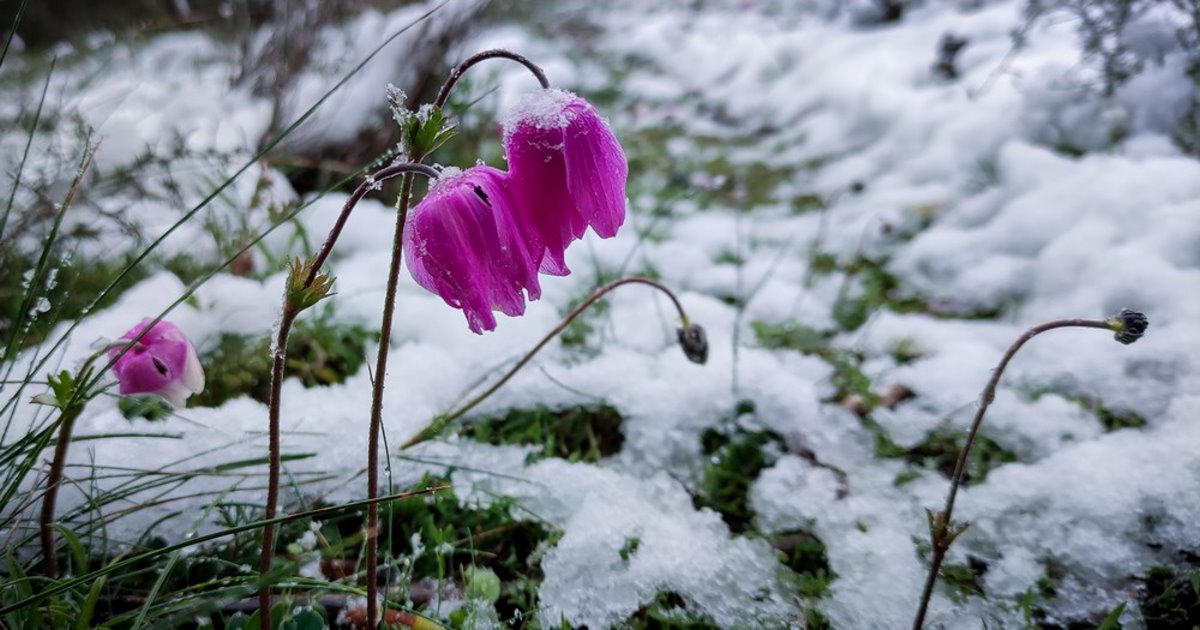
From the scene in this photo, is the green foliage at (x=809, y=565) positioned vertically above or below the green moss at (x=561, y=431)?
below

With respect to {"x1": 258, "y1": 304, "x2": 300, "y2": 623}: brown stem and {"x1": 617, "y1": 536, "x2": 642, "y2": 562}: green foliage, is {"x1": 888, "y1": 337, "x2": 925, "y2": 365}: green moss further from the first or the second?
{"x1": 258, "y1": 304, "x2": 300, "y2": 623}: brown stem

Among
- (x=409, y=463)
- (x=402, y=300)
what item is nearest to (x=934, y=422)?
(x=409, y=463)

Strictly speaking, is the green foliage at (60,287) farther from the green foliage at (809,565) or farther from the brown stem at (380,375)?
the green foliage at (809,565)

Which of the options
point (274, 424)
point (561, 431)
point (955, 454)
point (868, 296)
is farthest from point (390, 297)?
point (868, 296)

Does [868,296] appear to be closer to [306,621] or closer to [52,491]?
[306,621]

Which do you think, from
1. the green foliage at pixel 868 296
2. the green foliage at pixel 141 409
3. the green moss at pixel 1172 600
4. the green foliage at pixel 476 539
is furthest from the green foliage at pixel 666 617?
the green foliage at pixel 868 296

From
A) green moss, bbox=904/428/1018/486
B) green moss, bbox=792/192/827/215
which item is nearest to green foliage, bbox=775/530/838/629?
green moss, bbox=904/428/1018/486
